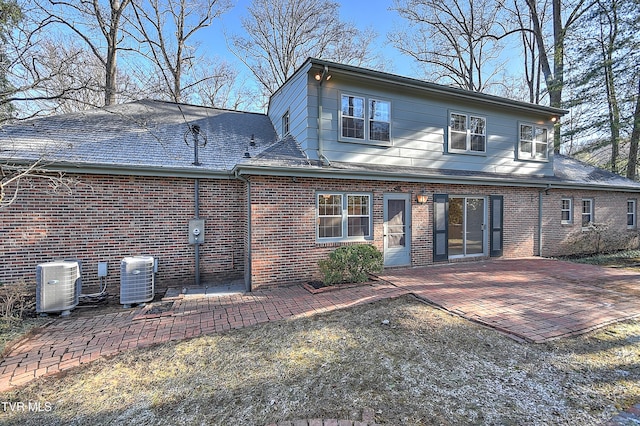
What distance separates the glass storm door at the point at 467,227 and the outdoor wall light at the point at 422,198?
128cm

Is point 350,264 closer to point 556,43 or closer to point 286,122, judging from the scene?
point 286,122

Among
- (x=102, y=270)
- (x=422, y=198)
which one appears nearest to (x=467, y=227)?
(x=422, y=198)

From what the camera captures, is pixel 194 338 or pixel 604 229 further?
pixel 604 229

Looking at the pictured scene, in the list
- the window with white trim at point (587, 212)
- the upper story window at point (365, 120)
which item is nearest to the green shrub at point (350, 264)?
the upper story window at point (365, 120)

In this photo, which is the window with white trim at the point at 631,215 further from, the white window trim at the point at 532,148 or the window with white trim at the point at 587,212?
the white window trim at the point at 532,148

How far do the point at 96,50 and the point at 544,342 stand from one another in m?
19.2

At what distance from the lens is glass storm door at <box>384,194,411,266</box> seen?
7836 mm

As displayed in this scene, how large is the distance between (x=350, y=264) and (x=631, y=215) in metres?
14.3

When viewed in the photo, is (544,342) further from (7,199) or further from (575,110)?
(575,110)

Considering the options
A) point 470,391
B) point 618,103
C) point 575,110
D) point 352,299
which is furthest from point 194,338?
point 575,110

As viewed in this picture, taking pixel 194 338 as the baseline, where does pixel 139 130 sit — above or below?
above

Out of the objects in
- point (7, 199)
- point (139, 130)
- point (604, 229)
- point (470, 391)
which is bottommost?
point (470, 391)

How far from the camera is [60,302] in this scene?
5.24 m

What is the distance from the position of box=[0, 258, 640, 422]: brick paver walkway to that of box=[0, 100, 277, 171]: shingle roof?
335 centimetres
